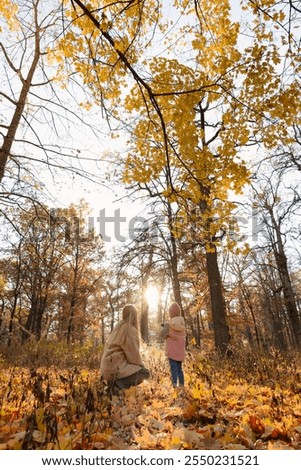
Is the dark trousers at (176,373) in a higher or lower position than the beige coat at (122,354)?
lower

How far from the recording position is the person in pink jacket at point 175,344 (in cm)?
478

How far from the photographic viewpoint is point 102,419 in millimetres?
2721

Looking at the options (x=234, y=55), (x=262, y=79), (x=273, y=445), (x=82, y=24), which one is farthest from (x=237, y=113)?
(x=273, y=445)

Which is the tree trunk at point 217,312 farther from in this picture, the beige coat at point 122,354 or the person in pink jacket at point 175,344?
the beige coat at point 122,354

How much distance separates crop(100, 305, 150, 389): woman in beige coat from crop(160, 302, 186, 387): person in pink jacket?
48 cm

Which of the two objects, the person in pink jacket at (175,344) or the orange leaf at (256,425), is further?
the person in pink jacket at (175,344)

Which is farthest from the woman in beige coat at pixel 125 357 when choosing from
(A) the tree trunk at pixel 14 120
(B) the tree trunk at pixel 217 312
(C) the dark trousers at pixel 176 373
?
(B) the tree trunk at pixel 217 312

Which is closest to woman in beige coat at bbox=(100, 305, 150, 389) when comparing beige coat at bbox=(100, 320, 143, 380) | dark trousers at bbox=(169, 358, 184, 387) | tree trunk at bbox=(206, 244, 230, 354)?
beige coat at bbox=(100, 320, 143, 380)

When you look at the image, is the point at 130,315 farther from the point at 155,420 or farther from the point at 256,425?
the point at 256,425

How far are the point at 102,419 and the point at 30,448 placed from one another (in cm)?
84

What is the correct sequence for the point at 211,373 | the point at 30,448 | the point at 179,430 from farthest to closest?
the point at 211,373 → the point at 179,430 → the point at 30,448

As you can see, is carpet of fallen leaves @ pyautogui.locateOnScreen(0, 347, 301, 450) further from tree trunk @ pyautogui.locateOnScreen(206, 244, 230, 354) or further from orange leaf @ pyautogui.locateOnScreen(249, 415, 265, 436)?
tree trunk @ pyautogui.locateOnScreen(206, 244, 230, 354)

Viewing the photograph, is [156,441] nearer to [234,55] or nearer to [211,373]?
[211,373]

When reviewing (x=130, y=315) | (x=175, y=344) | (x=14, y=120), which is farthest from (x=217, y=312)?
(x=14, y=120)
